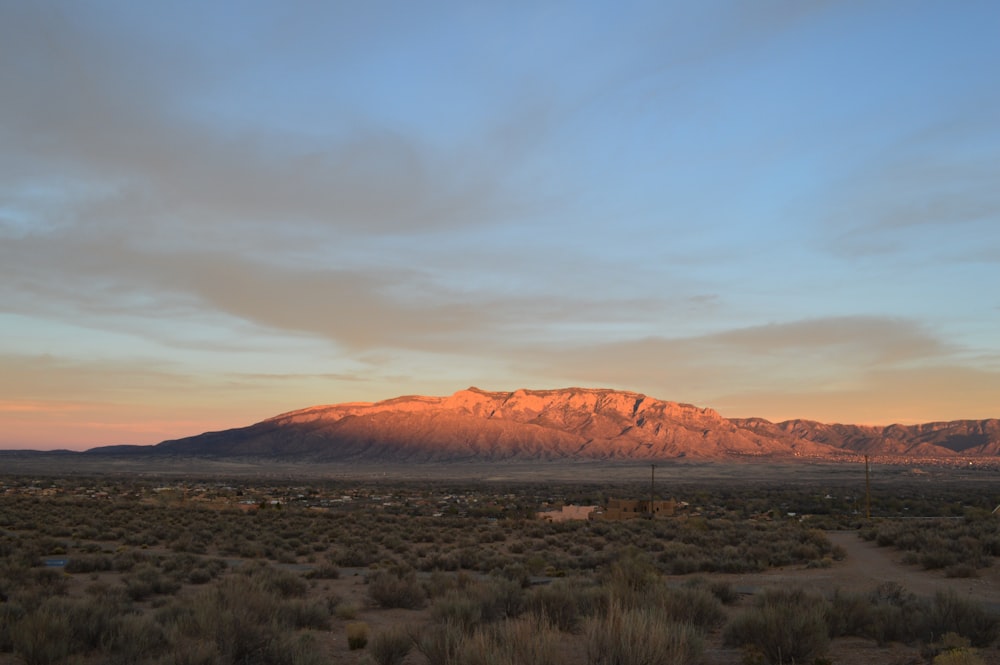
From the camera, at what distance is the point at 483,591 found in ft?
50.0

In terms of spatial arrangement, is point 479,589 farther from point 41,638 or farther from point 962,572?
point 962,572

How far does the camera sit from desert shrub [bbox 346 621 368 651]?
41.9ft

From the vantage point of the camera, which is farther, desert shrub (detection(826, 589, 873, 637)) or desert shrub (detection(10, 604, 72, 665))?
desert shrub (detection(826, 589, 873, 637))

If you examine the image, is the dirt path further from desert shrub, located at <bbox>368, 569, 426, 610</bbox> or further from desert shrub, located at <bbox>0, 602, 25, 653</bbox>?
desert shrub, located at <bbox>0, 602, 25, 653</bbox>

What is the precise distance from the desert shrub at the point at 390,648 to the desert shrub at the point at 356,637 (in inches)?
58.7

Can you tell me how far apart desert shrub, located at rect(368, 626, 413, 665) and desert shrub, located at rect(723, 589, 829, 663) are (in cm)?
531

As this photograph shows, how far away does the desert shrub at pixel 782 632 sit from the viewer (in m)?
11.3

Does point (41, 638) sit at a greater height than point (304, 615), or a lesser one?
greater

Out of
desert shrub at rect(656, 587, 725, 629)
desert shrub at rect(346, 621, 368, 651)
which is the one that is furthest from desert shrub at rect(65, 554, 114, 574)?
desert shrub at rect(656, 587, 725, 629)

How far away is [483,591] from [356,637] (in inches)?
125

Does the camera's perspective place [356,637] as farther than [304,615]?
No

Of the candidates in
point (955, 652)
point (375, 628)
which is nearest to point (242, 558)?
point (375, 628)

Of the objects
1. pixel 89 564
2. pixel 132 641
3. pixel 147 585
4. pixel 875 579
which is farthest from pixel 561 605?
pixel 89 564

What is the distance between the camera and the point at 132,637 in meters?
11.3
